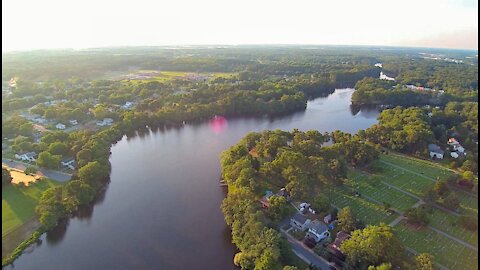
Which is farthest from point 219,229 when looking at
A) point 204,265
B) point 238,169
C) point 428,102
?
point 428,102

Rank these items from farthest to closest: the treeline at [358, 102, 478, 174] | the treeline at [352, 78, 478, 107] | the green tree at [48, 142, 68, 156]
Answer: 1. the treeline at [352, 78, 478, 107]
2. the treeline at [358, 102, 478, 174]
3. the green tree at [48, 142, 68, 156]

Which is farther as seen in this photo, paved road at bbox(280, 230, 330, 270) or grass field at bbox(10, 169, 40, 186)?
grass field at bbox(10, 169, 40, 186)

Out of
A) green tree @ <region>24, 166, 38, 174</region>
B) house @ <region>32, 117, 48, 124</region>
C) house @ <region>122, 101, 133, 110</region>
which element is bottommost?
green tree @ <region>24, 166, 38, 174</region>

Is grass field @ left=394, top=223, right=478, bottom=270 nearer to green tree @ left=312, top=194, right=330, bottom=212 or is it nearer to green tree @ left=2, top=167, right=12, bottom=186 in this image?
green tree @ left=312, top=194, right=330, bottom=212

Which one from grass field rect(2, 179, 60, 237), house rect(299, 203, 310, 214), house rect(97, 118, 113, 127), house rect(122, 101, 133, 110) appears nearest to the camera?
grass field rect(2, 179, 60, 237)

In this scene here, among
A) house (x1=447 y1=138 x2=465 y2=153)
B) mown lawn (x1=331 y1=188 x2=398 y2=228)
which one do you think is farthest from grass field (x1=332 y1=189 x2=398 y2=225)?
house (x1=447 y1=138 x2=465 y2=153)

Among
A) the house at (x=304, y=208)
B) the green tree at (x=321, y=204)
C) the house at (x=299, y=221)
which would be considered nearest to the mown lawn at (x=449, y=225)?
the green tree at (x=321, y=204)

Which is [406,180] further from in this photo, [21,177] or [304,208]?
[21,177]

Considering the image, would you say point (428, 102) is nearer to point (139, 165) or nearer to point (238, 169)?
point (238, 169)

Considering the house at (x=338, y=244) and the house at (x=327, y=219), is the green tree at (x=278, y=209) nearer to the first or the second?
the house at (x=327, y=219)
